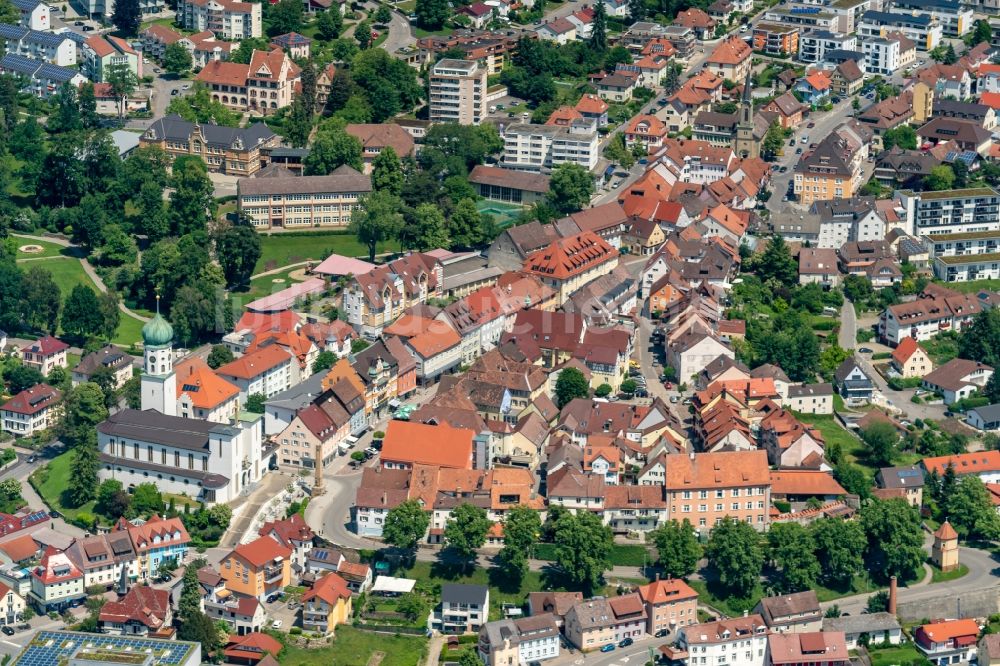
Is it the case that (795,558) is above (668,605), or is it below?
above

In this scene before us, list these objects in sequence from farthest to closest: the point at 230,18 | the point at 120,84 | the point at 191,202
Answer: the point at 230,18, the point at 120,84, the point at 191,202

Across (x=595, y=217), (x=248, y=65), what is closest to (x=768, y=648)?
(x=595, y=217)

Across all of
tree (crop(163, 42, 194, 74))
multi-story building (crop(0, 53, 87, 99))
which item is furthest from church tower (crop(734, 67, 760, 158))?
multi-story building (crop(0, 53, 87, 99))

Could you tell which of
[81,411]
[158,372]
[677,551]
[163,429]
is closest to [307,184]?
[158,372]

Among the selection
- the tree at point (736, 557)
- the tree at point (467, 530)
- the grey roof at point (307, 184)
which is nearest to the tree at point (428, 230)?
the grey roof at point (307, 184)

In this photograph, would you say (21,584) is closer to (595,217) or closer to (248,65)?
(595,217)

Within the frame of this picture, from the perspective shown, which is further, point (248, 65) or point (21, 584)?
point (248, 65)

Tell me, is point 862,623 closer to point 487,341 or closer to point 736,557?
point 736,557
